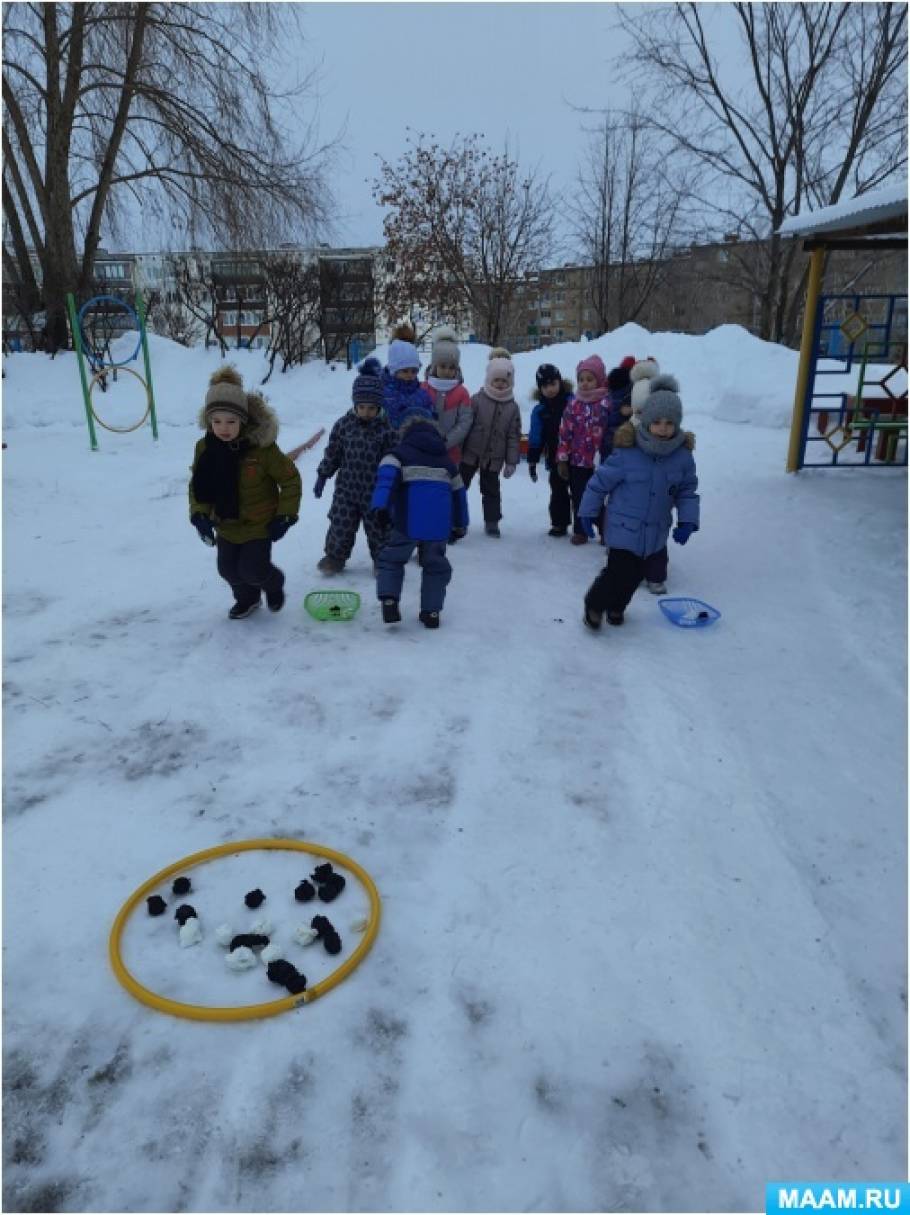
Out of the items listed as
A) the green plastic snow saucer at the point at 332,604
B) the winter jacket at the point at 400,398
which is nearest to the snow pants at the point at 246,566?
the green plastic snow saucer at the point at 332,604

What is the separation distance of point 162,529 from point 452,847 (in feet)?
17.4

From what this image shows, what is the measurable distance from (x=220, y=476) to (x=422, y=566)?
1342mm

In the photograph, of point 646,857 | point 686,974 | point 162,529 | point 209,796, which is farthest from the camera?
point 162,529

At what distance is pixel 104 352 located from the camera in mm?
16156

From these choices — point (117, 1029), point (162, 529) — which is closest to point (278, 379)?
point (162, 529)

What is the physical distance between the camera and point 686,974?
245 centimetres

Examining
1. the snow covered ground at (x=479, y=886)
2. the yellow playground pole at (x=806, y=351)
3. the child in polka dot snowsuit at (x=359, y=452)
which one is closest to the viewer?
the snow covered ground at (x=479, y=886)

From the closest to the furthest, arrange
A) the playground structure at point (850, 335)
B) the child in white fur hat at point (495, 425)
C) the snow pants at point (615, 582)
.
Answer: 1. the snow pants at point (615, 582)
2. the playground structure at point (850, 335)
3. the child in white fur hat at point (495, 425)

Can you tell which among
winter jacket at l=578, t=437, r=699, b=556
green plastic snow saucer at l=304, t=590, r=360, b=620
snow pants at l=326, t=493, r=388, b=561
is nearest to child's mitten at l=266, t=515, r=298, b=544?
green plastic snow saucer at l=304, t=590, r=360, b=620

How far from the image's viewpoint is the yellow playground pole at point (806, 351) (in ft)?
27.6

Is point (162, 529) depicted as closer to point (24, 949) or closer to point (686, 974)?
point (24, 949)

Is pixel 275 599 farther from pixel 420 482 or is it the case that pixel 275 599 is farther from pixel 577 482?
pixel 577 482

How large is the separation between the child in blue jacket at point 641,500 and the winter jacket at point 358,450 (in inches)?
61.5

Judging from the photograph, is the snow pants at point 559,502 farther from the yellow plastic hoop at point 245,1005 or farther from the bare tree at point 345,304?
the bare tree at point 345,304
